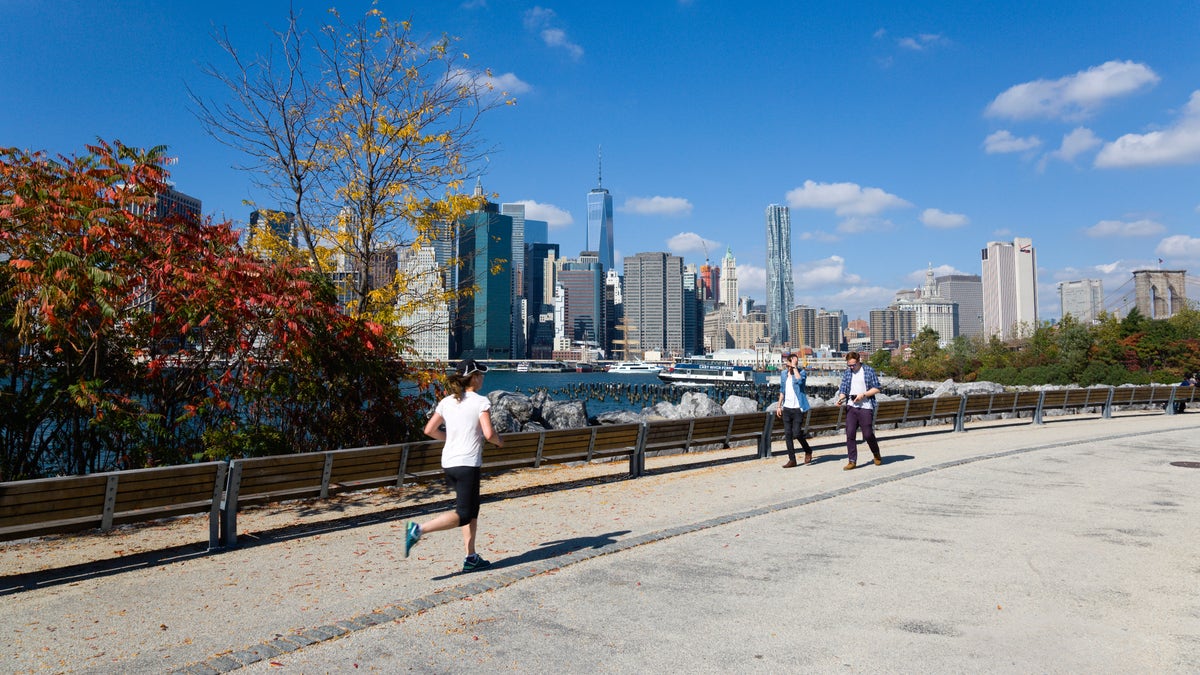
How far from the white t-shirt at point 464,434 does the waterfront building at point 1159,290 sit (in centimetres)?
15255

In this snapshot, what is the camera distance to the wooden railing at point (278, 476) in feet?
19.7

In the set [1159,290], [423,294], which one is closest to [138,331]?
[423,294]

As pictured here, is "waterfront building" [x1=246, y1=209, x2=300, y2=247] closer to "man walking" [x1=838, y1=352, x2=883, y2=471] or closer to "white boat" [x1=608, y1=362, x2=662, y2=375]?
"man walking" [x1=838, y1=352, x2=883, y2=471]

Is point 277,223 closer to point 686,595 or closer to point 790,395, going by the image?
point 790,395

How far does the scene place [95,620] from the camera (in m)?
4.97

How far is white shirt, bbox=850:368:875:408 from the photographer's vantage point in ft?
37.7

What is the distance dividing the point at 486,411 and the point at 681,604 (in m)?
2.12

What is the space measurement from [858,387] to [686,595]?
7085 millimetres

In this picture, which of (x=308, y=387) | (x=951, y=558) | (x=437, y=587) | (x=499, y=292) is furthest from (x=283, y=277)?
(x=499, y=292)

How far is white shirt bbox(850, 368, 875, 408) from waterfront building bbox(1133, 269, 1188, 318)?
476ft

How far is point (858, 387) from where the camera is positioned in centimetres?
1152

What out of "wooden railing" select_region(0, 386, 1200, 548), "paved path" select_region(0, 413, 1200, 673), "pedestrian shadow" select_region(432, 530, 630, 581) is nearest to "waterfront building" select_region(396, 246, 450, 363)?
"wooden railing" select_region(0, 386, 1200, 548)

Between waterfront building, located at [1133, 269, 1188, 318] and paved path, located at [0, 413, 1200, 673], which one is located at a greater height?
waterfront building, located at [1133, 269, 1188, 318]

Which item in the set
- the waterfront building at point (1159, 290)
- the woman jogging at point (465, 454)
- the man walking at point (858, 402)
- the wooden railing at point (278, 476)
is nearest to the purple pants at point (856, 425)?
the man walking at point (858, 402)
